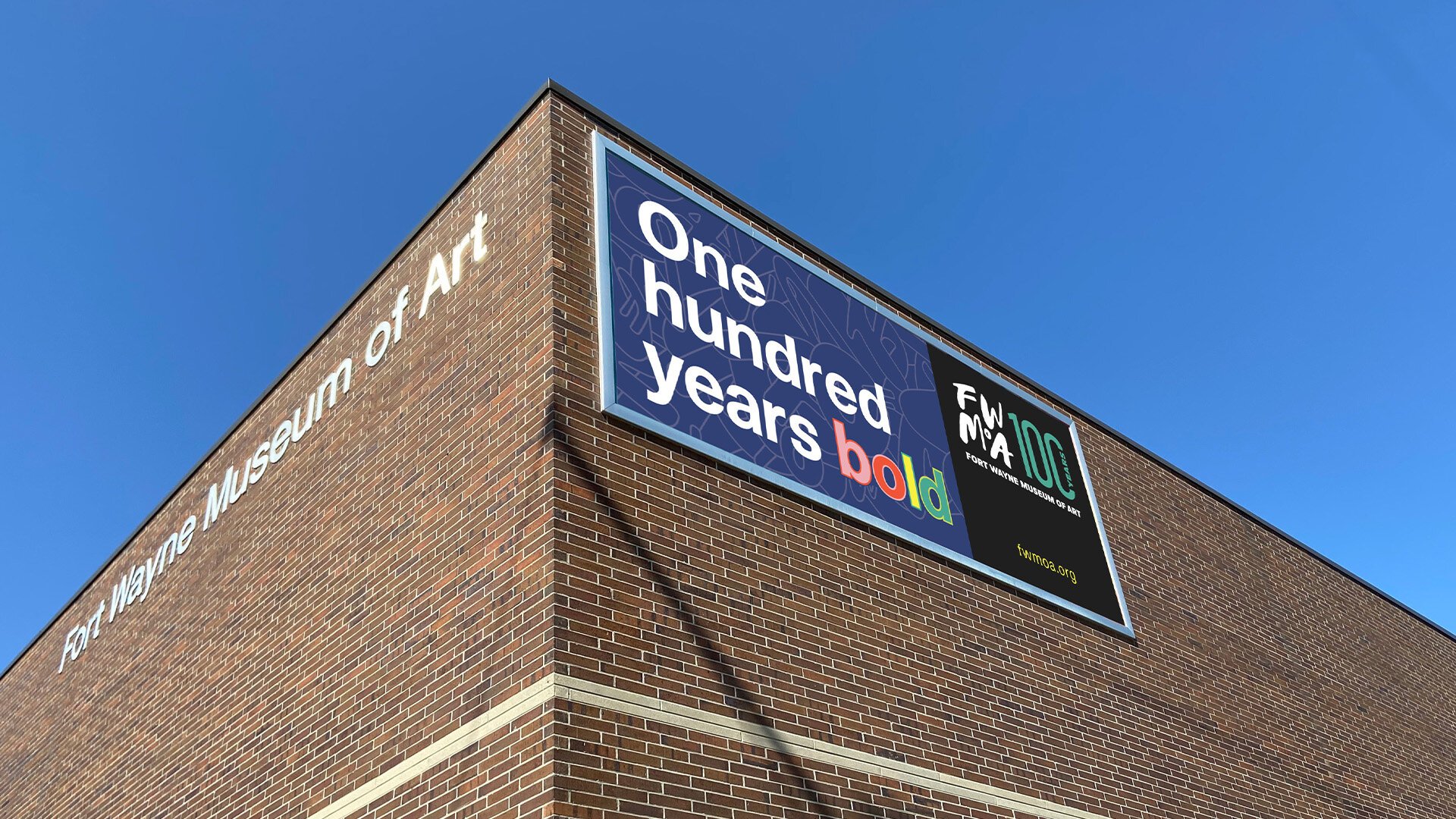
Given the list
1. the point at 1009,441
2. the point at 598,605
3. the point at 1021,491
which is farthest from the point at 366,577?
the point at 1009,441

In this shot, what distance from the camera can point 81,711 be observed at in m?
12.8

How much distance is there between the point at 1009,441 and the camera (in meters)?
12.1

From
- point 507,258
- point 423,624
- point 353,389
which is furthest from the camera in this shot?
point 353,389

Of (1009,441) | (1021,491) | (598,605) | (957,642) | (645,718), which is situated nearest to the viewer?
(645,718)

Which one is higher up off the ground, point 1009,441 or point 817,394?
point 1009,441

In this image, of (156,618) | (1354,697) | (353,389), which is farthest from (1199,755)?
(156,618)

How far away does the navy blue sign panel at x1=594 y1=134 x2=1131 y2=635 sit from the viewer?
338 inches

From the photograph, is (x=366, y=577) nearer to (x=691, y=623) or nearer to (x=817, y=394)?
(x=691, y=623)

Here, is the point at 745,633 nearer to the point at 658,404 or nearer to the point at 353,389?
the point at 658,404

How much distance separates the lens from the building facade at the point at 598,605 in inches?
279

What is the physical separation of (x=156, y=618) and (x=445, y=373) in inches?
218

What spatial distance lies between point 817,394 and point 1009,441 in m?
3.35

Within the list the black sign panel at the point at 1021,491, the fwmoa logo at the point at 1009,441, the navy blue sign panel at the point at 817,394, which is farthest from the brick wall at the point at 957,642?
the fwmoa logo at the point at 1009,441

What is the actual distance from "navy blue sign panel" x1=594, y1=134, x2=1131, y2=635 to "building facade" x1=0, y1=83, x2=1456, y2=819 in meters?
0.05
